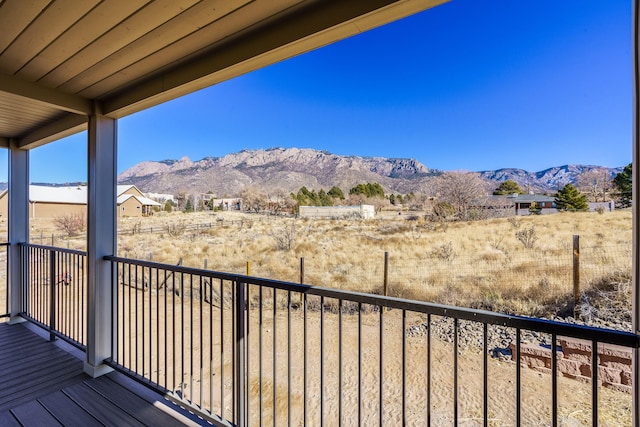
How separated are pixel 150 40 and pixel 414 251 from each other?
704 cm

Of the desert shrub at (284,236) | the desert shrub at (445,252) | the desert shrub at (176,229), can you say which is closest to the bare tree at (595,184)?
the desert shrub at (445,252)

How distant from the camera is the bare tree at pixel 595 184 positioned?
7.69 ft

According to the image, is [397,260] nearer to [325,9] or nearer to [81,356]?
[81,356]

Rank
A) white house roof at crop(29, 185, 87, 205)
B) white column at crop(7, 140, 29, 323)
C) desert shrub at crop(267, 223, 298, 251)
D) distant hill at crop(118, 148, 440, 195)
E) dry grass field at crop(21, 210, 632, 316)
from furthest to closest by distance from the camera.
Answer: desert shrub at crop(267, 223, 298, 251), distant hill at crop(118, 148, 440, 195), dry grass field at crop(21, 210, 632, 316), white house roof at crop(29, 185, 87, 205), white column at crop(7, 140, 29, 323)

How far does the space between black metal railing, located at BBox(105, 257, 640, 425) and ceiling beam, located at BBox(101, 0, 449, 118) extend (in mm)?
1105

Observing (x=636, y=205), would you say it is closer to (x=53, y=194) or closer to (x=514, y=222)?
(x=514, y=222)

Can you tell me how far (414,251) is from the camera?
744cm

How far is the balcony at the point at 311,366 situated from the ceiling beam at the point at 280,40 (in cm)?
111

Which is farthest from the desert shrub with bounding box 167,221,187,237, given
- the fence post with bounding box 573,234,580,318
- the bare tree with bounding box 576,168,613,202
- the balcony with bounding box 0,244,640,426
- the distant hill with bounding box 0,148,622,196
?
the fence post with bounding box 573,234,580,318

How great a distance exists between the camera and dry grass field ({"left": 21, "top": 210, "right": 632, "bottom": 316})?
3939 millimetres

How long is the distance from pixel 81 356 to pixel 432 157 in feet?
27.5

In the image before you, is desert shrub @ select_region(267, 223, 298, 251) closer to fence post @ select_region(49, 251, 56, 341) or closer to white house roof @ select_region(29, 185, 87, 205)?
white house roof @ select_region(29, 185, 87, 205)

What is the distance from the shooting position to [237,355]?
1.59 meters

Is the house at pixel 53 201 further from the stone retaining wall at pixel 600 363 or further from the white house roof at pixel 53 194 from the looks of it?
the stone retaining wall at pixel 600 363
